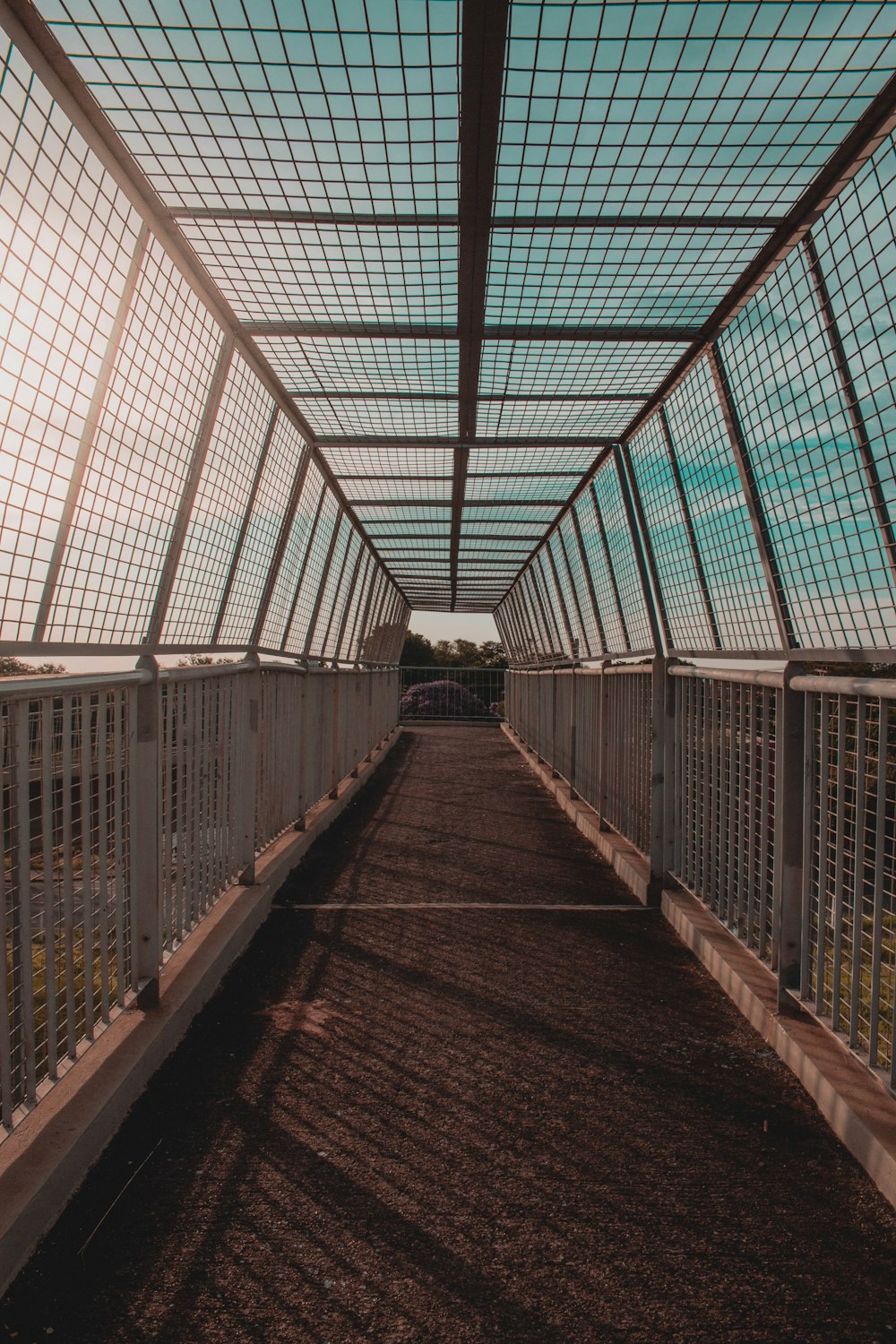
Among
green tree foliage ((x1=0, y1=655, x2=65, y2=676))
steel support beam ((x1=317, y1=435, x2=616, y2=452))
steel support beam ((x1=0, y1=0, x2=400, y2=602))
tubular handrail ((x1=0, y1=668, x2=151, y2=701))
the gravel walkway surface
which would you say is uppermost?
steel support beam ((x1=317, y1=435, x2=616, y2=452))

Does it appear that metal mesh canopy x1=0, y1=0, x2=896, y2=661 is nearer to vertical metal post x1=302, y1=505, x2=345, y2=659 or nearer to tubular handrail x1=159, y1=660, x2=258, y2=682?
tubular handrail x1=159, y1=660, x2=258, y2=682

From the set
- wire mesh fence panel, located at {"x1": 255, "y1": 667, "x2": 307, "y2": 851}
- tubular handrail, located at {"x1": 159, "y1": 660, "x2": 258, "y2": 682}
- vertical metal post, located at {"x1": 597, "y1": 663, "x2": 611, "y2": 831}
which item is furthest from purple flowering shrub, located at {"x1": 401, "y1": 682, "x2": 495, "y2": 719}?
tubular handrail, located at {"x1": 159, "y1": 660, "x2": 258, "y2": 682}

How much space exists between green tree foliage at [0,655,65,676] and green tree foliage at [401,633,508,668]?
37759 millimetres

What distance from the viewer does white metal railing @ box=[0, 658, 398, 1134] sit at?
2105 millimetres

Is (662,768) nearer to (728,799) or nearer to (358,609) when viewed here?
(728,799)

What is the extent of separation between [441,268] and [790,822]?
2.89 m

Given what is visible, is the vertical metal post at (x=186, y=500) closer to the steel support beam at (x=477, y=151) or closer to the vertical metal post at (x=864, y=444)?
the steel support beam at (x=477, y=151)

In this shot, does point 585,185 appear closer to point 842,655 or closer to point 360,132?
point 360,132

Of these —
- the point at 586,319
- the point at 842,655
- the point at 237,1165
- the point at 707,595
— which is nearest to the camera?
the point at 237,1165

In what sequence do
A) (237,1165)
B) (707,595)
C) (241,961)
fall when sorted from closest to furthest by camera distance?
(237,1165) → (241,961) → (707,595)

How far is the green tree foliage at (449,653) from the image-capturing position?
45000mm

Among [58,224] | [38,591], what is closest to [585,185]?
[58,224]

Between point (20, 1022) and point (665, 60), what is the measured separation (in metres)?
3.18

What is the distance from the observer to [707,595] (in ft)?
18.1
